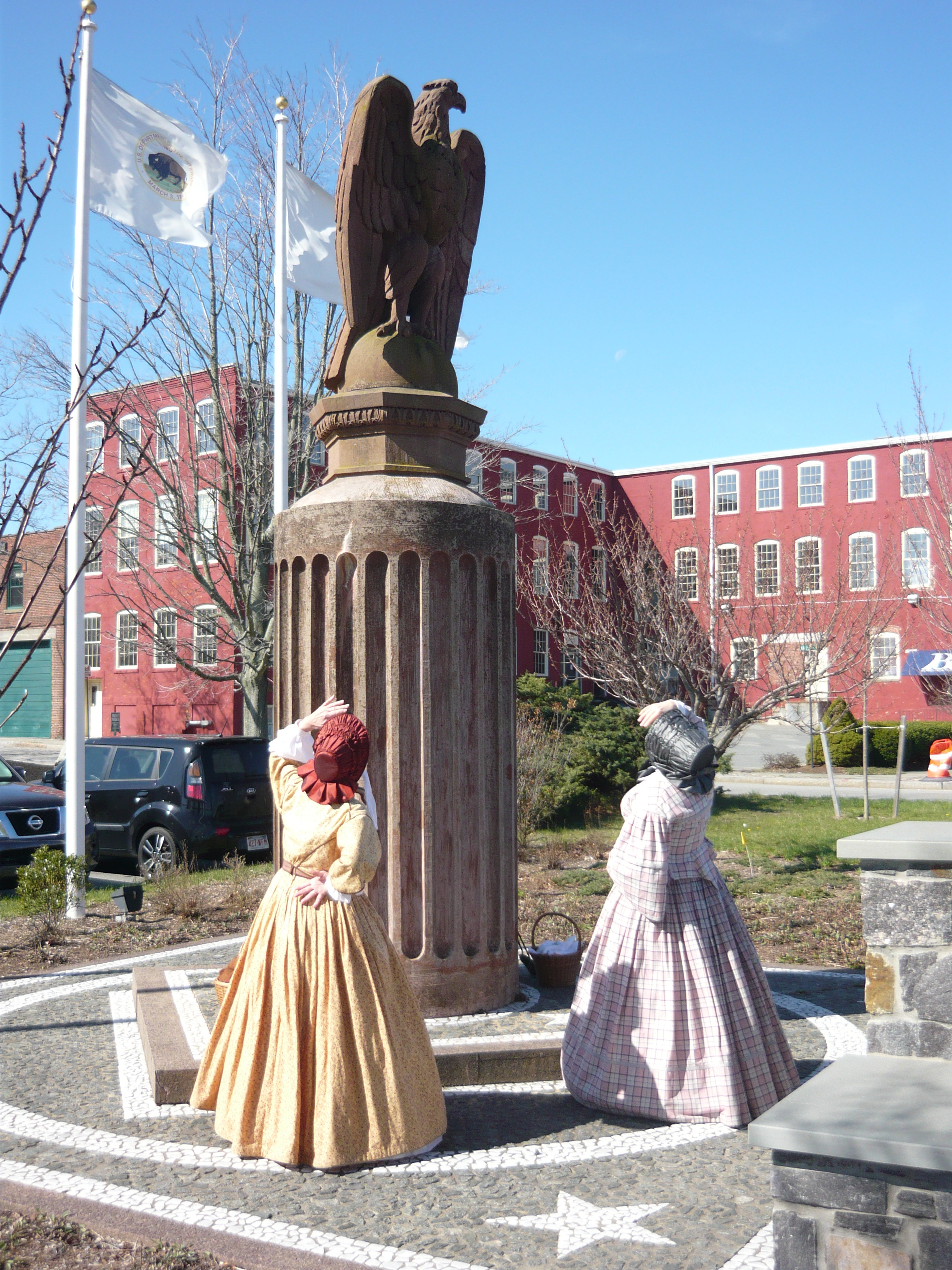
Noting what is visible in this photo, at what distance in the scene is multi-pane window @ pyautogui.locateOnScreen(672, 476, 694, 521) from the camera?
36.7 m

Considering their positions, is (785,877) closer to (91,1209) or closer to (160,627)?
(91,1209)

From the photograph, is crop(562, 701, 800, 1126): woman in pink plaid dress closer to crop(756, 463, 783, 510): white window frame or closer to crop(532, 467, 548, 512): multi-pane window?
crop(532, 467, 548, 512): multi-pane window

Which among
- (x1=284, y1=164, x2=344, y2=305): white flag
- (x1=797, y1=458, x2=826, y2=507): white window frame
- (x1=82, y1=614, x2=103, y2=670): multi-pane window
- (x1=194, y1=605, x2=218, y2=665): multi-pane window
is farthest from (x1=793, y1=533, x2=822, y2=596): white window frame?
(x1=82, y1=614, x2=103, y2=670): multi-pane window

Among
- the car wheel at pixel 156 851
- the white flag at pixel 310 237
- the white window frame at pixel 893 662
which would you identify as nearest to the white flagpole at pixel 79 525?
the car wheel at pixel 156 851

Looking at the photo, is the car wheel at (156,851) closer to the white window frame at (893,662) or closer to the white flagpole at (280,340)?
the white flagpole at (280,340)

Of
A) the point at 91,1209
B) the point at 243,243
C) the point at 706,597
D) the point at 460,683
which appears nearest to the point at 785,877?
the point at 706,597

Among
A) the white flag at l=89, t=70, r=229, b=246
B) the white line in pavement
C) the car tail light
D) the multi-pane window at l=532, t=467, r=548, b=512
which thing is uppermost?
the multi-pane window at l=532, t=467, r=548, b=512

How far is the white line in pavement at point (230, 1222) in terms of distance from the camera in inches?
133

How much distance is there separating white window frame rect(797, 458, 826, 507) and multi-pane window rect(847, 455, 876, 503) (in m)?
0.80

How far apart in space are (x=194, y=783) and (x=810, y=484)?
29383 millimetres

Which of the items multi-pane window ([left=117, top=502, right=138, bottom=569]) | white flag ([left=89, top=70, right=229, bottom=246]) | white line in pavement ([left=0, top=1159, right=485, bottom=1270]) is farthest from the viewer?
multi-pane window ([left=117, top=502, right=138, bottom=569])

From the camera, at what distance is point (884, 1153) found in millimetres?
2705

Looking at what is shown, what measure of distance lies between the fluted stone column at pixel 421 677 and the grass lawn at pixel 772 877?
2.48 m

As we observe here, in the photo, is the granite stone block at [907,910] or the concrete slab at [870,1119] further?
the granite stone block at [907,910]
